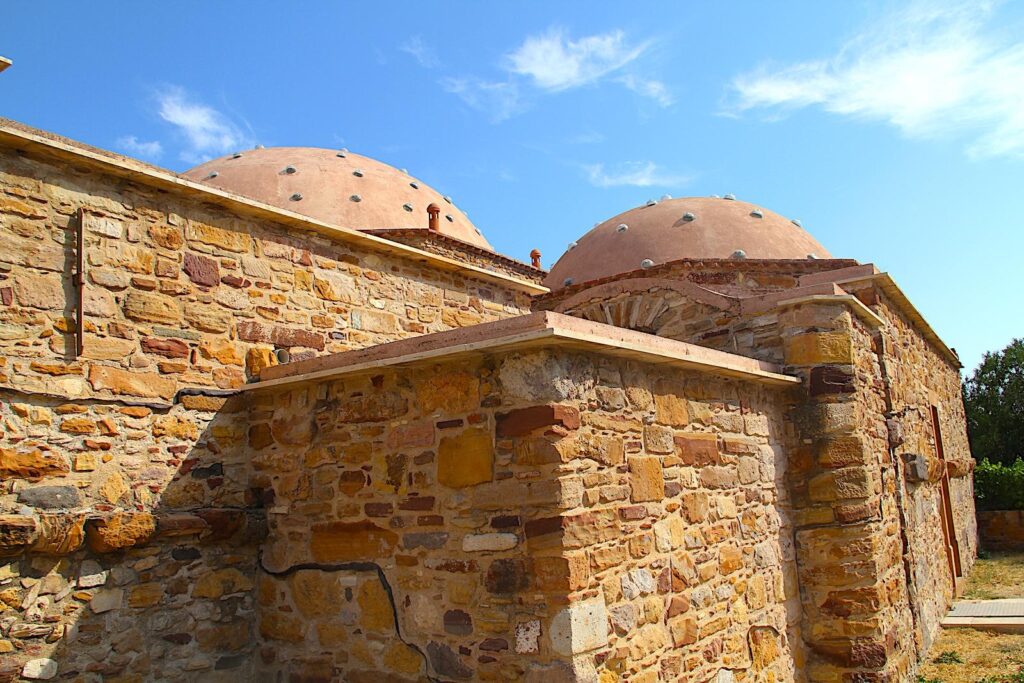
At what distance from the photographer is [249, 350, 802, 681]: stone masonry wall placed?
409 cm

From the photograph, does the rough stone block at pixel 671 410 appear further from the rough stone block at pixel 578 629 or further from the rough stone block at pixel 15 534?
the rough stone block at pixel 15 534

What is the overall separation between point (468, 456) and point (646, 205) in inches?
361

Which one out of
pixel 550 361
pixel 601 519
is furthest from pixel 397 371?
pixel 601 519

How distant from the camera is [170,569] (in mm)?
5148

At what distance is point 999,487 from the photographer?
1670 cm

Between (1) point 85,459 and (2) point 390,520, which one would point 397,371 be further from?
(1) point 85,459

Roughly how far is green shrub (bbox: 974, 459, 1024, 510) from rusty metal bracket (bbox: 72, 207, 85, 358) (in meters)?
17.1

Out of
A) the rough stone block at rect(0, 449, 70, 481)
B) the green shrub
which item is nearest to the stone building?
the rough stone block at rect(0, 449, 70, 481)

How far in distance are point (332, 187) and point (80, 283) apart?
253 inches

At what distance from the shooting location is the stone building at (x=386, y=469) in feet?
13.9

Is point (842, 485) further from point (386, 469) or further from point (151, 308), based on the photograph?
point (151, 308)

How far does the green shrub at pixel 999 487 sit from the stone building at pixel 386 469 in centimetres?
1127

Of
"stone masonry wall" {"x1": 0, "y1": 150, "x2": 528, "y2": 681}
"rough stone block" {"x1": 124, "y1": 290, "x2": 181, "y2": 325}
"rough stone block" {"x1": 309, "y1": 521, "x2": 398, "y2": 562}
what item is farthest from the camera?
"rough stone block" {"x1": 124, "y1": 290, "x2": 181, "y2": 325}

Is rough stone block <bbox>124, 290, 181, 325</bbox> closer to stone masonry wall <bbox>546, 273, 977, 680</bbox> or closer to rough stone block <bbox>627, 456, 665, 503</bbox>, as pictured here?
rough stone block <bbox>627, 456, 665, 503</bbox>
